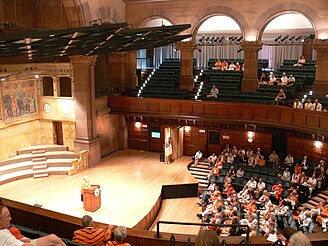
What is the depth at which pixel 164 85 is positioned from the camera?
20.4 metres

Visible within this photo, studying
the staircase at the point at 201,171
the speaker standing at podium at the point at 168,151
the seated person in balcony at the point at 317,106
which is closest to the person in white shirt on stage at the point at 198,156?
the staircase at the point at 201,171

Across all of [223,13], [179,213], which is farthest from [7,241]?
[223,13]

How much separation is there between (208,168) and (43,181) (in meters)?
7.62

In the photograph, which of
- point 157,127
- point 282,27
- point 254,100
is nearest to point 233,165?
point 254,100

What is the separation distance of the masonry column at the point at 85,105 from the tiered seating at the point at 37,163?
2.50 ft

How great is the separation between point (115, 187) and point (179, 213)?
Result: 2.92 metres

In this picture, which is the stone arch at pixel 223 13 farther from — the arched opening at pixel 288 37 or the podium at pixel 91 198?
the podium at pixel 91 198

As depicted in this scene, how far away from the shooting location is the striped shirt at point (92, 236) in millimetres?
5140

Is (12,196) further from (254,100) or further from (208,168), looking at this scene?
(254,100)

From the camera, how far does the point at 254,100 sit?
1739 centimetres

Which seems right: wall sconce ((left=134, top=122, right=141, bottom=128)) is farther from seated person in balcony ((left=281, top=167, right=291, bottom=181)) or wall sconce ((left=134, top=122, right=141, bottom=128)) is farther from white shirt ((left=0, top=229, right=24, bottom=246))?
white shirt ((left=0, top=229, right=24, bottom=246))

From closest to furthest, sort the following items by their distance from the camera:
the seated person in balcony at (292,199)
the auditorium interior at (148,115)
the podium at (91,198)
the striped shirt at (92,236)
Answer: the striped shirt at (92,236), the podium at (91,198), the seated person in balcony at (292,199), the auditorium interior at (148,115)

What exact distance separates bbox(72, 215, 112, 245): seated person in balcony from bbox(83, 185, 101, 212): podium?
7618 mm

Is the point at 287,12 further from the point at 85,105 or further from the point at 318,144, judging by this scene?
the point at 85,105
